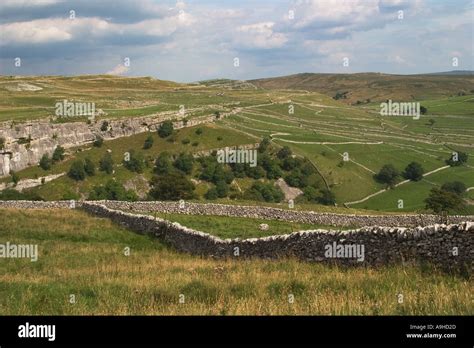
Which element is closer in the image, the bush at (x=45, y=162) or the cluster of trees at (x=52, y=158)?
the bush at (x=45, y=162)

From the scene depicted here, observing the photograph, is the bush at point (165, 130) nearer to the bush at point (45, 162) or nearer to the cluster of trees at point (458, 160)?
the bush at point (45, 162)

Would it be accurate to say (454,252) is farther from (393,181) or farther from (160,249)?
(393,181)

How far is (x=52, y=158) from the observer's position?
385ft

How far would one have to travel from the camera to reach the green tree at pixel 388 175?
104625mm

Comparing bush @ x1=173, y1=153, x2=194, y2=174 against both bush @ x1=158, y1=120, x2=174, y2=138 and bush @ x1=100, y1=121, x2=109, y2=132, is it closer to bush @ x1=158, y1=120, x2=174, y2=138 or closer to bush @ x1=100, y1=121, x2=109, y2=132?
bush @ x1=158, y1=120, x2=174, y2=138

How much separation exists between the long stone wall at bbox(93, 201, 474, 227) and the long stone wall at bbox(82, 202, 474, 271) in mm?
16332

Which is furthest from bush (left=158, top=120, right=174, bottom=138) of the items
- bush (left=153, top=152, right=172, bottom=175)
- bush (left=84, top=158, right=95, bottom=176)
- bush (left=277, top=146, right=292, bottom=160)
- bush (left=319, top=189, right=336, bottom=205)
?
bush (left=319, top=189, right=336, bottom=205)

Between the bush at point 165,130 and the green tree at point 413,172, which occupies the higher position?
the bush at point 165,130

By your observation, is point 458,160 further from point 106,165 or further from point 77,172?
point 77,172

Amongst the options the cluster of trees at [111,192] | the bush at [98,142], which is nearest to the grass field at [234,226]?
the cluster of trees at [111,192]

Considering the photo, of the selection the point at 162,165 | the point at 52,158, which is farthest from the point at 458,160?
the point at 52,158

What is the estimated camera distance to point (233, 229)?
1241 inches
